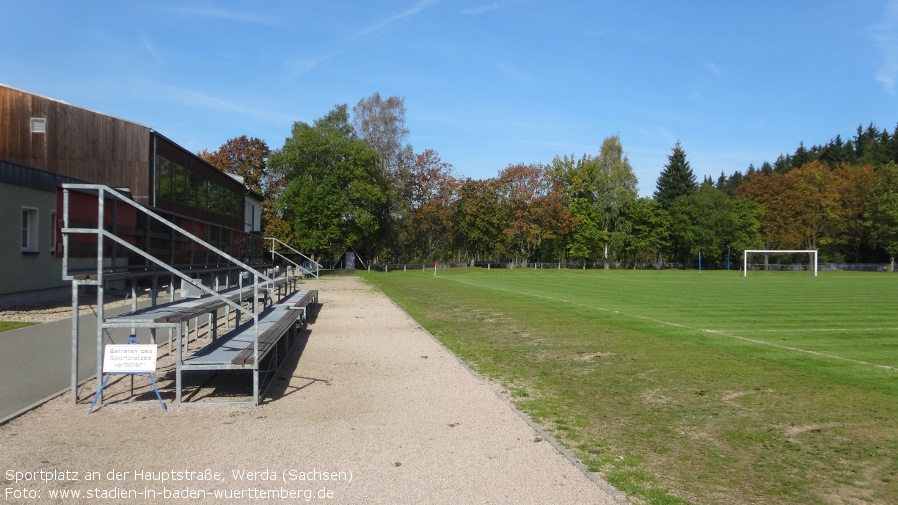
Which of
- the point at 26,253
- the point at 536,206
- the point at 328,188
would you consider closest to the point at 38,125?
the point at 26,253

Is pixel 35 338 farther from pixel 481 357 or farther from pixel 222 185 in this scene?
pixel 222 185

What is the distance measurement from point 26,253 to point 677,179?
86.1 metres

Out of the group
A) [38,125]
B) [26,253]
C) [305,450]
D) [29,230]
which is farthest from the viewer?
[38,125]

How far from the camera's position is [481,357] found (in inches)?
430

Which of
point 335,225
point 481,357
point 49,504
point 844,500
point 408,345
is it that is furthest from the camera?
point 335,225

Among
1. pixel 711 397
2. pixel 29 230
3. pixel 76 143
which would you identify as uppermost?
pixel 76 143

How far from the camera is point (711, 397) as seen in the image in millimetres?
7746

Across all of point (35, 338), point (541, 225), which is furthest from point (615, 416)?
point (541, 225)

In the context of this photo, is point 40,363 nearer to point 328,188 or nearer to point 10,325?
point 10,325

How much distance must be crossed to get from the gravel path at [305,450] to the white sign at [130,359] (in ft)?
1.48

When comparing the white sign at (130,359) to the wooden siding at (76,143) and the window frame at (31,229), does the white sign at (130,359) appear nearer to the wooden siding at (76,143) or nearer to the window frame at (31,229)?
the window frame at (31,229)

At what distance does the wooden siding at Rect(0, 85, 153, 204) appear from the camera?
80.2 feet

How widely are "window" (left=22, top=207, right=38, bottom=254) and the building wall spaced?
0.25ft

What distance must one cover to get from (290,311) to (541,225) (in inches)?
2537
